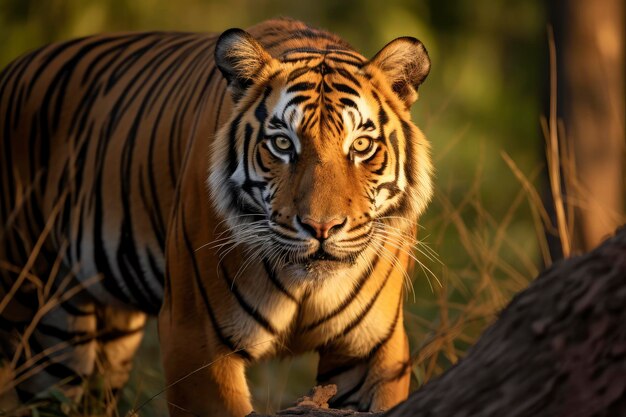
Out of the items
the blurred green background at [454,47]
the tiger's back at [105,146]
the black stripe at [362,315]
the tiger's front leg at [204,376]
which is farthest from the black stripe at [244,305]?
the blurred green background at [454,47]

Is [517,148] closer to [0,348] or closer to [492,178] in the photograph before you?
[492,178]

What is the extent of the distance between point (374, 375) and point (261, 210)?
0.65 m

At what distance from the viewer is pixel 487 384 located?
210cm

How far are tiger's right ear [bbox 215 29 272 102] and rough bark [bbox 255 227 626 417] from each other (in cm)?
A: 151

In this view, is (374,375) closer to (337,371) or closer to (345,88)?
(337,371)

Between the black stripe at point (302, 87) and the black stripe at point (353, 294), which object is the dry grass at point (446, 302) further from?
the black stripe at point (302, 87)

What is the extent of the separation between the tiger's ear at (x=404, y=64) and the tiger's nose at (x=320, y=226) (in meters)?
0.60

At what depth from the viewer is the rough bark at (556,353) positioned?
1.97 metres

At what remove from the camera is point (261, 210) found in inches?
134

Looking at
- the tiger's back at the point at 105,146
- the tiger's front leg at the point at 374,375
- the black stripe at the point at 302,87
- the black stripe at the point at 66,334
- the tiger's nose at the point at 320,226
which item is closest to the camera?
the tiger's nose at the point at 320,226

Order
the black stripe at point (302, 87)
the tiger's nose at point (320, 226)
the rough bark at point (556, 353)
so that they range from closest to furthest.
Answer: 1. the rough bark at point (556, 353)
2. the tiger's nose at point (320, 226)
3. the black stripe at point (302, 87)

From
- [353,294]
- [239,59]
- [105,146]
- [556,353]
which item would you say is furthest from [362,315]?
[556,353]

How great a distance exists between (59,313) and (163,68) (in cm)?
108

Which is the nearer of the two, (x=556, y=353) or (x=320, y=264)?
(x=556, y=353)
